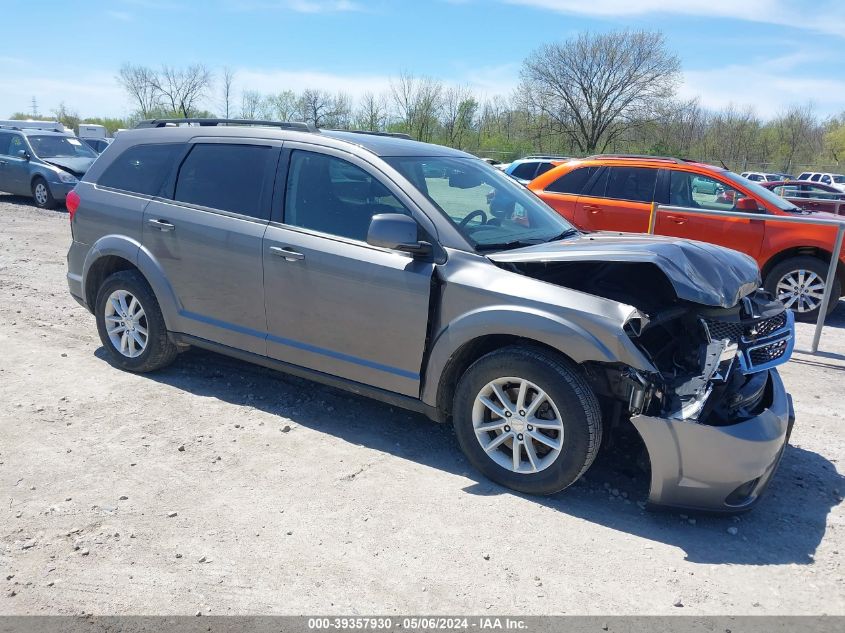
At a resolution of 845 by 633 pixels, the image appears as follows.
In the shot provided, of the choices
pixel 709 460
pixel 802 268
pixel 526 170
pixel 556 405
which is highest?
pixel 526 170

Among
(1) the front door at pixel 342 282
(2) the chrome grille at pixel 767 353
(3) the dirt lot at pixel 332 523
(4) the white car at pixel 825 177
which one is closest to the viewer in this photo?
(3) the dirt lot at pixel 332 523

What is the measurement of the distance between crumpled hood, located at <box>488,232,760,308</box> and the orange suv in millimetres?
4304

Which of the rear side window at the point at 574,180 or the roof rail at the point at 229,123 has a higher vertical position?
the roof rail at the point at 229,123

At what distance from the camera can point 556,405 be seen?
3.59 m

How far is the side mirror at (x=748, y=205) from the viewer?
851 centimetres

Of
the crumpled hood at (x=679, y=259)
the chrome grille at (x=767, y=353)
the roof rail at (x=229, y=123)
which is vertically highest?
the roof rail at (x=229, y=123)

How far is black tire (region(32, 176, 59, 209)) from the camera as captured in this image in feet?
51.4

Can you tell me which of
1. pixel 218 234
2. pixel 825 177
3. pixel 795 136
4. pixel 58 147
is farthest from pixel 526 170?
pixel 795 136

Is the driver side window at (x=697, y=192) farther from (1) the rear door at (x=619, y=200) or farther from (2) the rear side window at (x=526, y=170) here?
(2) the rear side window at (x=526, y=170)

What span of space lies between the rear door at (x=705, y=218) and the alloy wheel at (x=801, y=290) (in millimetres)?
493

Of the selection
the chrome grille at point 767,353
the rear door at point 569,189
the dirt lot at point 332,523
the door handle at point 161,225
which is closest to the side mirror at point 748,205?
the rear door at point 569,189

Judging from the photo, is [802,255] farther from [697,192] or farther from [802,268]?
[697,192]

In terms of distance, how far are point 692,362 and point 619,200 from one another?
5.73 m

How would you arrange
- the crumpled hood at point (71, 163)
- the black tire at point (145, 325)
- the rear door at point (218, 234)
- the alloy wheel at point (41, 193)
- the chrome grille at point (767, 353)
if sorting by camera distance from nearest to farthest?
the chrome grille at point (767, 353)
the rear door at point (218, 234)
the black tire at point (145, 325)
the alloy wheel at point (41, 193)
the crumpled hood at point (71, 163)
